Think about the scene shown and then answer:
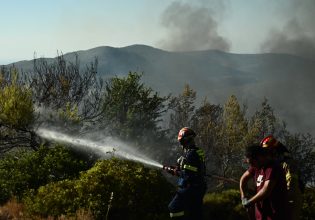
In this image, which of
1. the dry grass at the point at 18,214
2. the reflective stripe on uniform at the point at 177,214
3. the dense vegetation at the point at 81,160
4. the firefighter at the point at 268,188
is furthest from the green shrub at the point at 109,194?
the firefighter at the point at 268,188

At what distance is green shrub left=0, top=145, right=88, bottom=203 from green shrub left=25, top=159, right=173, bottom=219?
2.33ft

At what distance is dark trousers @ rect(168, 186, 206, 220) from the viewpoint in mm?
7234

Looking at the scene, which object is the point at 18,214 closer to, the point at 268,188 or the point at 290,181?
the point at 290,181

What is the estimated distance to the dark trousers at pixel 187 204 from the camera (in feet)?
23.7

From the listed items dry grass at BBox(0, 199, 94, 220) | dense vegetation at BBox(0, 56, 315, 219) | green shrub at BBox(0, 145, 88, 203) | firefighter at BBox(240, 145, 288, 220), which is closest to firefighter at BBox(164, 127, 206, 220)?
dense vegetation at BBox(0, 56, 315, 219)

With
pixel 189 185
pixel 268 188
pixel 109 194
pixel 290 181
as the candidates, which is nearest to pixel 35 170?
pixel 109 194

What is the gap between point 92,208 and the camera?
324 inches

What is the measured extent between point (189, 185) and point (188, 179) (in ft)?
0.34

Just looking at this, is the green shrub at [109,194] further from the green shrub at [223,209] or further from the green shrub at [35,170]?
the green shrub at [223,209]

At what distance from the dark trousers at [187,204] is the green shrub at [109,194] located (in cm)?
164

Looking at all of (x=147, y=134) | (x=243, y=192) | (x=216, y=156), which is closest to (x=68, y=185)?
(x=243, y=192)

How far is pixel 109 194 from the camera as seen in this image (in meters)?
8.60

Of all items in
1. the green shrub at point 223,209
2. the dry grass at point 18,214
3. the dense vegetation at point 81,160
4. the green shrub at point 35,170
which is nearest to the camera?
the dry grass at point 18,214

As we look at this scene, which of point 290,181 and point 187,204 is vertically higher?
point 290,181
